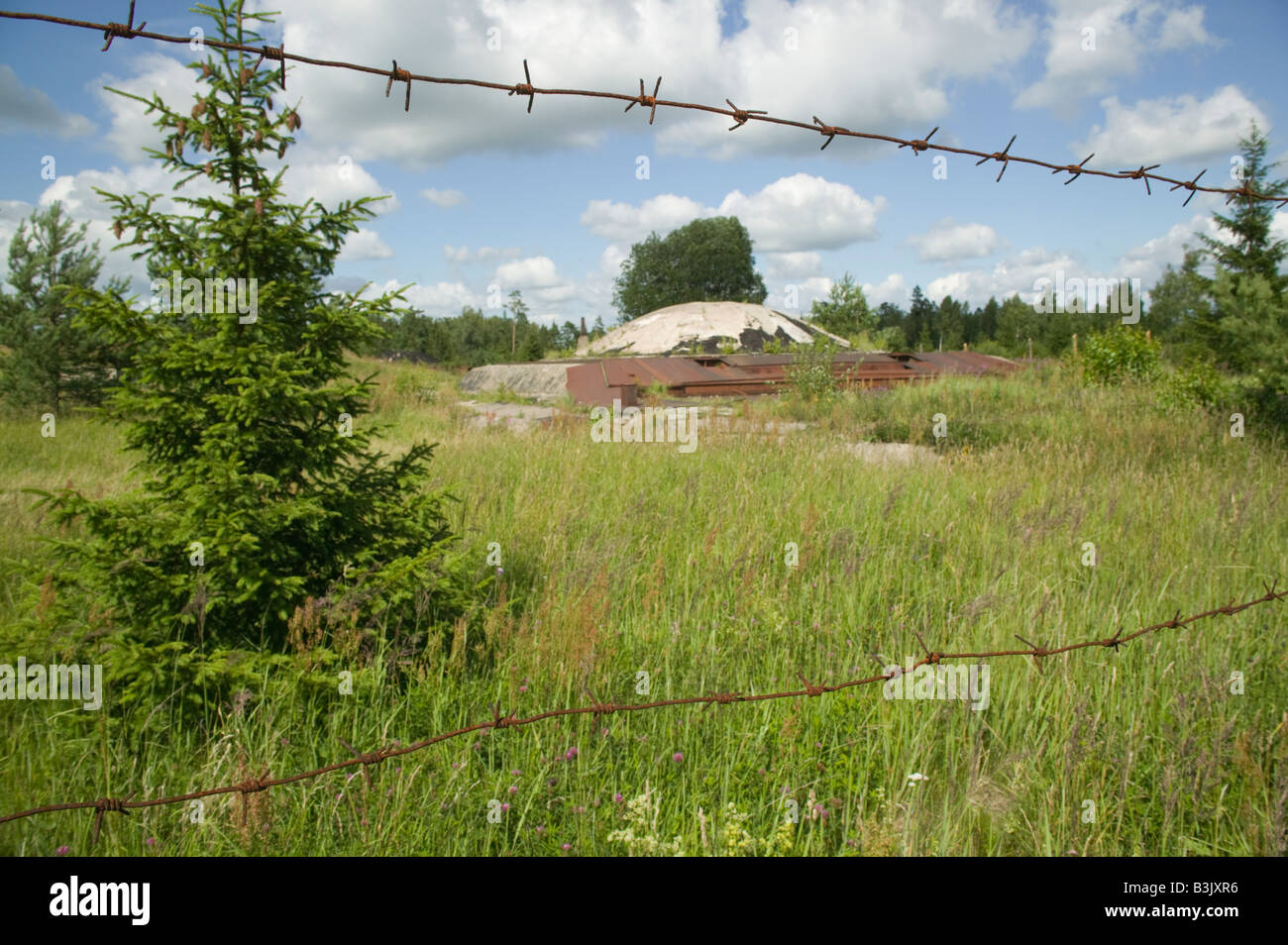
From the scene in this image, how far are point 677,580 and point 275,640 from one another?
1985mm

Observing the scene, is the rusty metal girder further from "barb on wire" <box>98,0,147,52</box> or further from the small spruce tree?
"barb on wire" <box>98,0,147,52</box>

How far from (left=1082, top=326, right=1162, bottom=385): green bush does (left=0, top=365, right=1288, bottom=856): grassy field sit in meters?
8.52

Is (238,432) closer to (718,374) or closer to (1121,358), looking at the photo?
(718,374)

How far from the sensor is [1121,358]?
12.9 metres

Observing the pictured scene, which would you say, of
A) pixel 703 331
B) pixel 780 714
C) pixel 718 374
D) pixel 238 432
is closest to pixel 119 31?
pixel 238 432

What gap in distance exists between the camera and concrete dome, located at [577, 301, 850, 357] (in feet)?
73.8

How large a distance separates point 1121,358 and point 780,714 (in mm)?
13159

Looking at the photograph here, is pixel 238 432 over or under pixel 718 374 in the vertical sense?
under

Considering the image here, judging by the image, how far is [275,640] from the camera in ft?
9.93

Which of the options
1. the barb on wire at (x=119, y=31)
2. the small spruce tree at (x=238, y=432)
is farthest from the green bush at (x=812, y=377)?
the barb on wire at (x=119, y=31)

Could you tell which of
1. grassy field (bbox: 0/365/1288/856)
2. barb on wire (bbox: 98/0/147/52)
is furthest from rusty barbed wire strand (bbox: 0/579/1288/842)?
barb on wire (bbox: 98/0/147/52)

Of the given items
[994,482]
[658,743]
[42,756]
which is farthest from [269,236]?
[994,482]

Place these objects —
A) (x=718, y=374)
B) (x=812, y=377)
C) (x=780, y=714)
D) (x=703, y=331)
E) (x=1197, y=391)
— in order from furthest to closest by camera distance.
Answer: (x=703, y=331), (x=718, y=374), (x=812, y=377), (x=1197, y=391), (x=780, y=714)

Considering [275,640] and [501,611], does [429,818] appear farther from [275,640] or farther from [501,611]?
[275,640]
